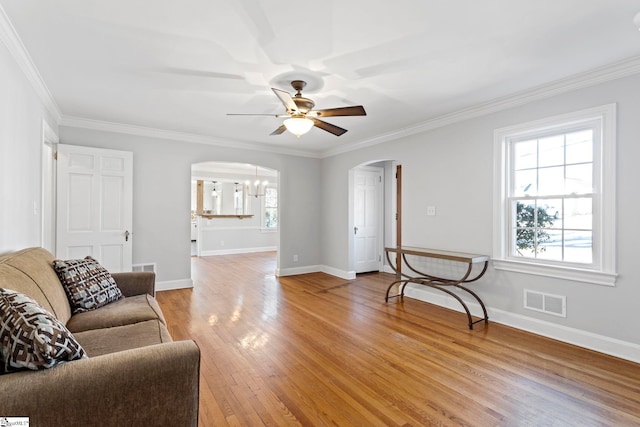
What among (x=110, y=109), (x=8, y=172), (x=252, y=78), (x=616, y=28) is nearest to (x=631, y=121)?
(x=616, y=28)

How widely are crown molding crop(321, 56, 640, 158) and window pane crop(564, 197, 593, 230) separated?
3.54ft

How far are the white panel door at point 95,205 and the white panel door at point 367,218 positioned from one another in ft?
12.5

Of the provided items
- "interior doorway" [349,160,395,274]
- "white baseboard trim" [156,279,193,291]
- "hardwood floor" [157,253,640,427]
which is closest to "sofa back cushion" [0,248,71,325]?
"hardwood floor" [157,253,640,427]

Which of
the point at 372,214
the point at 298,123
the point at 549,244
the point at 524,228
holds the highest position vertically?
the point at 298,123

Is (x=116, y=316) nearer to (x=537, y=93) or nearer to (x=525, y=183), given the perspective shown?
(x=525, y=183)

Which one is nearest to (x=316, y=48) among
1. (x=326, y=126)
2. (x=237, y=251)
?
(x=326, y=126)

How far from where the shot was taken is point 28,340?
3.76 ft

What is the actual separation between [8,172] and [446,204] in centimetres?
435

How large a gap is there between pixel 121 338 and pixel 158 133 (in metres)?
3.82

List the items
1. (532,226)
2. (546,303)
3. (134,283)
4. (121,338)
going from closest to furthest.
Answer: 1. (121,338)
2. (134,283)
3. (546,303)
4. (532,226)

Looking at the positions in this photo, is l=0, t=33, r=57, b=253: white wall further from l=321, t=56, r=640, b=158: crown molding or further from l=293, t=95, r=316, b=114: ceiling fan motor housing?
l=321, t=56, r=640, b=158: crown molding

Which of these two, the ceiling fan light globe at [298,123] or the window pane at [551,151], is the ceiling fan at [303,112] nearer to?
the ceiling fan light globe at [298,123]

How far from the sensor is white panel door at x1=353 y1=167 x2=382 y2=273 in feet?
20.6

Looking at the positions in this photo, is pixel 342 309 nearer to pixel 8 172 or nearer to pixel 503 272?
pixel 503 272
